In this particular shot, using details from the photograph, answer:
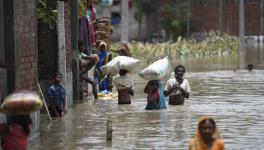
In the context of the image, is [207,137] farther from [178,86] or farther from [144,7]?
[144,7]

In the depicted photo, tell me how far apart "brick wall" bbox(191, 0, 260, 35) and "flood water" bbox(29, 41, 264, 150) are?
52.7m

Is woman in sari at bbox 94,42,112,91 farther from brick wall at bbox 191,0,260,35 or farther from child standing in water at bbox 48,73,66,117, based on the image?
brick wall at bbox 191,0,260,35

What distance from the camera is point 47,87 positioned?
65.8 feet

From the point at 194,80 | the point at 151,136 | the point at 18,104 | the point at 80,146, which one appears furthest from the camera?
the point at 194,80

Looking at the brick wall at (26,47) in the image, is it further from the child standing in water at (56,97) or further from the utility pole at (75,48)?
the utility pole at (75,48)

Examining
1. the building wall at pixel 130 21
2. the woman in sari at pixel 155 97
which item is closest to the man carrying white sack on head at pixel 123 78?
the woman in sari at pixel 155 97

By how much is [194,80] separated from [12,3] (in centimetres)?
1558

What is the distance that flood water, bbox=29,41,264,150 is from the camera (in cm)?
1423

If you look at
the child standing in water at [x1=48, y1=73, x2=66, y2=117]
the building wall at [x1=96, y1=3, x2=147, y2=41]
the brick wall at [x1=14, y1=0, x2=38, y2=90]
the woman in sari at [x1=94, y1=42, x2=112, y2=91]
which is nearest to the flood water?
the child standing in water at [x1=48, y1=73, x2=66, y2=117]

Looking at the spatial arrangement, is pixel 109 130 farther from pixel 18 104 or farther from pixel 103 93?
pixel 103 93

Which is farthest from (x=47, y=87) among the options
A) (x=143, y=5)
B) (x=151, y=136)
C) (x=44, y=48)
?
(x=143, y=5)

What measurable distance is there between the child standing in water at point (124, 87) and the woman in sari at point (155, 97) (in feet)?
4.63

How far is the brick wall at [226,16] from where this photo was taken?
7819 centimetres

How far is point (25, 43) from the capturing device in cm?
1506
